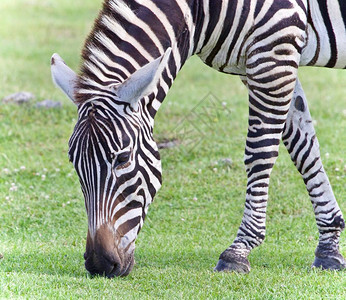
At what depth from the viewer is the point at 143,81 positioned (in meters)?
4.96

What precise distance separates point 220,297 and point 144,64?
196 cm

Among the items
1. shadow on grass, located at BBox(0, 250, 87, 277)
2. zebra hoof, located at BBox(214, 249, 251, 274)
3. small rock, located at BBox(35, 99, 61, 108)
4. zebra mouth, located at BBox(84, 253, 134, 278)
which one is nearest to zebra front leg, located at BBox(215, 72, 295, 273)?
zebra hoof, located at BBox(214, 249, 251, 274)

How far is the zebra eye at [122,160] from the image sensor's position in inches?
199

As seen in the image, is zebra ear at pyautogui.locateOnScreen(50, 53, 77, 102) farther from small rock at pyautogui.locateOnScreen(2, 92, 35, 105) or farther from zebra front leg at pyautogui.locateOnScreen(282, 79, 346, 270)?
small rock at pyautogui.locateOnScreen(2, 92, 35, 105)

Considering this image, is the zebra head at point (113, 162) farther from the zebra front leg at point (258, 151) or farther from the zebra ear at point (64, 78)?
the zebra front leg at point (258, 151)

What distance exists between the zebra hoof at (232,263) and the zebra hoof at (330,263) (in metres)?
0.70

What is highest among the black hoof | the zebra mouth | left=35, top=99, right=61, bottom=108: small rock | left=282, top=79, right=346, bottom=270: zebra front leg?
left=35, top=99, right=61, bottom=108: small rock

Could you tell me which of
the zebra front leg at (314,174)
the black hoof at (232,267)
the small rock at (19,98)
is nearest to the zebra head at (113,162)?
the black hoof at (232,267)

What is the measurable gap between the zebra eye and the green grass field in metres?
0.93

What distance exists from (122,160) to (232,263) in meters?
1.56

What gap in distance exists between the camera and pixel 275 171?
29.9 feet

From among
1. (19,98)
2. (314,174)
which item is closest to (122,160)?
(314,174)

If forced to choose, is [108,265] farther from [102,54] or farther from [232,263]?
[102,54]

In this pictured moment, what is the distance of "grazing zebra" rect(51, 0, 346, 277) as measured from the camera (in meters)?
5.02
